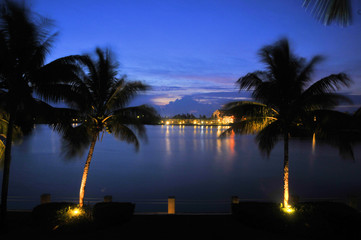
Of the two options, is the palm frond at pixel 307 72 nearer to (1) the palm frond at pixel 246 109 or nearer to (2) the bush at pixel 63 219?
(1) the palm frond at pixel 246 109

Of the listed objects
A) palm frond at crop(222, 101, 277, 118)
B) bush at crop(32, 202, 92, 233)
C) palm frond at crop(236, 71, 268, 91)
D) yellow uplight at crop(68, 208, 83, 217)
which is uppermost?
palm frond at crop(236, 71, 268, 91)

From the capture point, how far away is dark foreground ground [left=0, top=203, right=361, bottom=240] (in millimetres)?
7691

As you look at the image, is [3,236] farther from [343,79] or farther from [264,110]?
[343,79]

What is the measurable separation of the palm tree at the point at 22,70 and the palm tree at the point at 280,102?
6.41 m

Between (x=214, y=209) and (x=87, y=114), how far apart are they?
44.6ft

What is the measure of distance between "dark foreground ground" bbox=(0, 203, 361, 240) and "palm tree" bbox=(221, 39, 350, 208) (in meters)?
1.28

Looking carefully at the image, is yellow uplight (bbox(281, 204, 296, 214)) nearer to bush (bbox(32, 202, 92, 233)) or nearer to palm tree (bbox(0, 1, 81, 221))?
bush (bbox(32, 202, 92, 233))

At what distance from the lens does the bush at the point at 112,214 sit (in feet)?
28.4

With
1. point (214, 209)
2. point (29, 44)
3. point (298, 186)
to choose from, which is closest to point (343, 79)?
point (29, 44)

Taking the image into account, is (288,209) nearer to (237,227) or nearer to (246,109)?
(237,227)

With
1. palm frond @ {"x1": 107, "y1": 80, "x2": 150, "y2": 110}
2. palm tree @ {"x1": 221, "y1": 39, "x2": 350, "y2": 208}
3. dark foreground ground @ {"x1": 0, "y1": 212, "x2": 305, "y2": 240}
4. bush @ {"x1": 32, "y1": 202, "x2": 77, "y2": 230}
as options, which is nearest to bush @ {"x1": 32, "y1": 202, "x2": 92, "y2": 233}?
bush @ {"x1": 32, "y1": 202, "x2": 77, "y2": 230}

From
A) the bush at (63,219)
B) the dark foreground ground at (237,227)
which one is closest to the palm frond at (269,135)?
the dark foreground ground at (237,227)

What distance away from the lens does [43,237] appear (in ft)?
25.0

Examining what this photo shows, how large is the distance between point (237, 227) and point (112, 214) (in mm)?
4494
